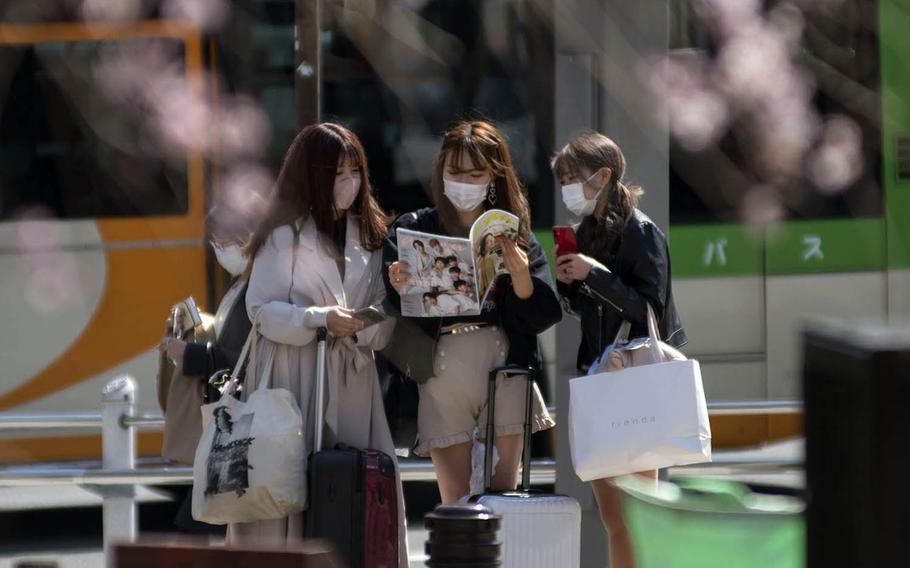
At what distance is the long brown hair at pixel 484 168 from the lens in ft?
14.7

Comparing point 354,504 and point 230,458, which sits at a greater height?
point 230,458

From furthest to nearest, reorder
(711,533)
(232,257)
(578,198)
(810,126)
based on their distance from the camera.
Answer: (810,126)
(232,257)
(578,198)
(711,533)

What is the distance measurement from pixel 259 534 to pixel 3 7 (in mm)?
4946

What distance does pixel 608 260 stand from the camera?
4.48m

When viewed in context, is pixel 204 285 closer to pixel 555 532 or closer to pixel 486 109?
pixel 486 109

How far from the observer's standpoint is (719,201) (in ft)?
28.6

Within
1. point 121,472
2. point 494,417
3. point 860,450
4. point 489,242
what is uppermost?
point 489,242

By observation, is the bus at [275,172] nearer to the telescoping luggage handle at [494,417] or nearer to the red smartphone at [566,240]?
the telescoping luggage handle at [494,417]

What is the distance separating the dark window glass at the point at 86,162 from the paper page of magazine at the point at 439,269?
14.4 ft

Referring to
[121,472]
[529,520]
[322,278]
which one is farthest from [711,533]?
[121,472]

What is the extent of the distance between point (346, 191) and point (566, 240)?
652 millimetres

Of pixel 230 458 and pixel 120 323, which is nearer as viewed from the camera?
pixel 230 458

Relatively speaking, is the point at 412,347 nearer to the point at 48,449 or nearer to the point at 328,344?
the point at 328,344

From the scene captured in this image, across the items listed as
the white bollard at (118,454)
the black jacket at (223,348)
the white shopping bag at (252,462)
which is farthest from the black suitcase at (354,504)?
the white bollard at (118,454)
